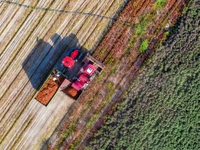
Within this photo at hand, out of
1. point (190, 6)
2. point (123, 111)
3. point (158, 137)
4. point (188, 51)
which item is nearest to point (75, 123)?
point (123, 111)

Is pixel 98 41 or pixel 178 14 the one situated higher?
pixel 178 14

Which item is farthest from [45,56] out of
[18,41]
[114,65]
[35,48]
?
[114,65]

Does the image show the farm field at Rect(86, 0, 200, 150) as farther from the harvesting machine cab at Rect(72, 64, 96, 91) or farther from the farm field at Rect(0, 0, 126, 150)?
A: the farm field at Rect(0, 0, 126, 150)

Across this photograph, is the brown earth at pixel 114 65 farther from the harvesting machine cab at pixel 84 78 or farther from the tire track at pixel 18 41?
the tire track at pixel 18 41

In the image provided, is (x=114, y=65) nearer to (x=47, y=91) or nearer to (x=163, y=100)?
(x=163, y=100)

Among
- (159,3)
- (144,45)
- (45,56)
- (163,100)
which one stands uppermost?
(159,3)

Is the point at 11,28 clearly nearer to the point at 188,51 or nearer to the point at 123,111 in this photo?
the point at 123,111
